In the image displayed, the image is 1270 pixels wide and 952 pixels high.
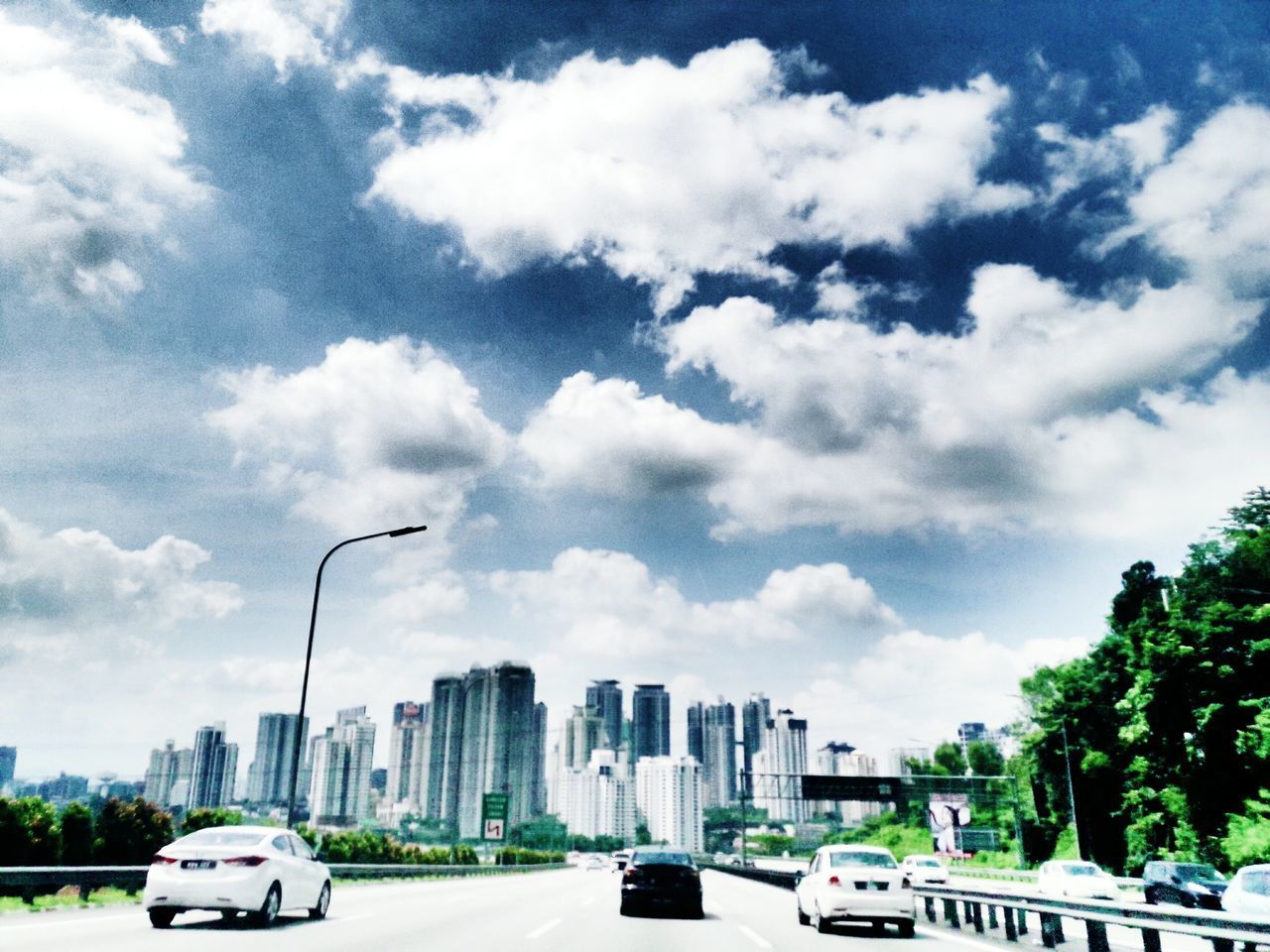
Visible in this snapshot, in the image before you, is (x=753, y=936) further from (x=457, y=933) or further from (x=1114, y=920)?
(x=1114, y=920)

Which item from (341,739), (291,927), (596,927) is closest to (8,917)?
(291,927)

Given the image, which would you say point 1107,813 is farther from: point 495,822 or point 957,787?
point 495,822

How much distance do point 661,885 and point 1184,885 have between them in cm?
1496

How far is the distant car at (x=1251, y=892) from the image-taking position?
15283 millimetres

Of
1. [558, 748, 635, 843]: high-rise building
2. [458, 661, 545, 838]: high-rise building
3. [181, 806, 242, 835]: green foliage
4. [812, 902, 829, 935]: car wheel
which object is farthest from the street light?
[558, 748, 635, 843]: high-rise building

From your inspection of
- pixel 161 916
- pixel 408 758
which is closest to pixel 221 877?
pixel 161 916

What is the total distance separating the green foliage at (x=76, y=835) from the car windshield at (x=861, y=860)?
754 inches

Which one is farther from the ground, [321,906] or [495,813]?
[321,906]

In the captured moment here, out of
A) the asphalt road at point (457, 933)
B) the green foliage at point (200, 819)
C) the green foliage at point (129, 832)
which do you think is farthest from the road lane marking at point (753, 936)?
the green foliage at point (200, 819)

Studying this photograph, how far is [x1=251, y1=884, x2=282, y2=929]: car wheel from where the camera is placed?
13.8 m

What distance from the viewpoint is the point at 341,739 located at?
16638 centimetres

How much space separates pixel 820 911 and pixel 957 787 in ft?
303

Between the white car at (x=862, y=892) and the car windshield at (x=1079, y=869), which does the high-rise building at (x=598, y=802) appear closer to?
the car windshield at (x=1079, y=869)

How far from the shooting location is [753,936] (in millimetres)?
14750
